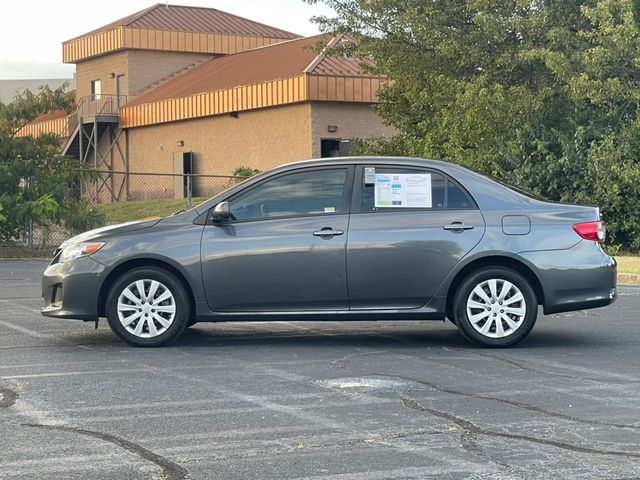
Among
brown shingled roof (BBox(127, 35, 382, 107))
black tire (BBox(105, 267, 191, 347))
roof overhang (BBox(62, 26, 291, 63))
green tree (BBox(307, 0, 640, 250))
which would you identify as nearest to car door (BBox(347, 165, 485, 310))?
black tire (BBox(105, 267, 191, 347))

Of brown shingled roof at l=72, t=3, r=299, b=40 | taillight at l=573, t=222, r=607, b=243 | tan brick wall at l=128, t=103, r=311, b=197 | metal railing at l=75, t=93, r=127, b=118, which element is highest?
brown shingled roof at l=72, t=3, r=299, b=40

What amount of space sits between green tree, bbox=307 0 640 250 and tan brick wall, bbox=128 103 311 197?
12530 mm

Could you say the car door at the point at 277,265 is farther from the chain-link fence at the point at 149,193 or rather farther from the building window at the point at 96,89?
the building window at the point at 96,89

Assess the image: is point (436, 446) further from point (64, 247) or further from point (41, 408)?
point (64, 247)

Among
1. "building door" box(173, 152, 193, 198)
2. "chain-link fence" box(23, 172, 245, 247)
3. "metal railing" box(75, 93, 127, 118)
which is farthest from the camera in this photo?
"metal railing" box(75, 93, 127, 118)

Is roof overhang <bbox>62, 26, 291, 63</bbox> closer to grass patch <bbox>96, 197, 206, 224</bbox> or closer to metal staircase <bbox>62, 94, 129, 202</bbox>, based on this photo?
metal staircase <bbox>62, 94, 129, 202</bbox>

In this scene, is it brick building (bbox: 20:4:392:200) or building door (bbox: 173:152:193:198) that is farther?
building door (bbox: 173:152:193:198)

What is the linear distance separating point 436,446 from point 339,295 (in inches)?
156

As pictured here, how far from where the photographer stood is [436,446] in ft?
20.8

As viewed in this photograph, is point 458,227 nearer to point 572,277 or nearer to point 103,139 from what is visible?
point 572,277

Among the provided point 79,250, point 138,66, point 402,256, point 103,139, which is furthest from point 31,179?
point 103,139

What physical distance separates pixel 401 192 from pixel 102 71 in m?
44.2

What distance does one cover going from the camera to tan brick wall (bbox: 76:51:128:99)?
168 ft

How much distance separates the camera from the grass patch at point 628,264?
768 inches
